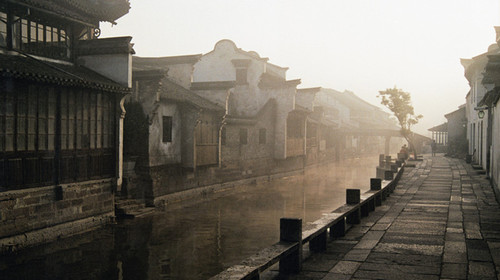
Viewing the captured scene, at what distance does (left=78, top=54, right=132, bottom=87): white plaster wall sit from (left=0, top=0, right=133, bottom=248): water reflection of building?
3 centimetres

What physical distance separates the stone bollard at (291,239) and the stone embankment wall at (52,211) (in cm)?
826

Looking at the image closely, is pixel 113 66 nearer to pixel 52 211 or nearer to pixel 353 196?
pixel 52 211

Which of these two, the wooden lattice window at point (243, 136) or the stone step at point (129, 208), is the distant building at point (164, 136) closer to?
the stone step at point (129, 208)

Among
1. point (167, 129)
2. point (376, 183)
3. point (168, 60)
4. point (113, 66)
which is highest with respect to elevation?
point (168, 60)

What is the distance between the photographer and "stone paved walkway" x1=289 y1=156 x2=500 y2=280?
7324 millimetres

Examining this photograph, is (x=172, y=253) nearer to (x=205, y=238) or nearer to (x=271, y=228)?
(x=205, y=238)

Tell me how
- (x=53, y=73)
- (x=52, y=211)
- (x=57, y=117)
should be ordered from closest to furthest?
1. (x=53, y=73)
2. (x=52, y=211)
3. (x=57, y=117)

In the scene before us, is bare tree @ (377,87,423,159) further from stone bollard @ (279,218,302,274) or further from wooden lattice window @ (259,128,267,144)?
stone bollard @ (279,218,302,274)

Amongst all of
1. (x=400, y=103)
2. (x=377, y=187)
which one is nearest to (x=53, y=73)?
(x=377, y=187)

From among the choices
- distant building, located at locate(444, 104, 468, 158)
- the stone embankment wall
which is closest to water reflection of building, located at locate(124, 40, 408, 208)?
the stone embankment wall

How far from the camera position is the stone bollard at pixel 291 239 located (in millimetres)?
7273

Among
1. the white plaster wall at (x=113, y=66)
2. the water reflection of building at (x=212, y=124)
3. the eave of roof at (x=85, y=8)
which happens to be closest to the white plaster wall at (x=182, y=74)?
the water reflection of building at (x=212, y=124)

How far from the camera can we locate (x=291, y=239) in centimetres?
731

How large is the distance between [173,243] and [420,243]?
7.43 metres
